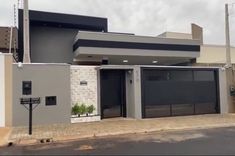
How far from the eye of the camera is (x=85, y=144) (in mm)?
10461

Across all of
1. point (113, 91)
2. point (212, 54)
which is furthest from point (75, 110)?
point (212, 54)

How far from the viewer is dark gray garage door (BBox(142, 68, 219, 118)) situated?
57.3 ft

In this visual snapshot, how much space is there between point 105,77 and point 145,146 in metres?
7.75

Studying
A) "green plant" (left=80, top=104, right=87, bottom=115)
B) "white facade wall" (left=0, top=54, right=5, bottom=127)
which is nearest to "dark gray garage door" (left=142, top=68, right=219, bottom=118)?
"green plant" (left=80, top=104, right=87, bottom=115)

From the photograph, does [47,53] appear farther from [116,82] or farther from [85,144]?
[85,144]

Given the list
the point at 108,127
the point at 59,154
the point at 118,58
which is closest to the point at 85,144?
the point at 59,154

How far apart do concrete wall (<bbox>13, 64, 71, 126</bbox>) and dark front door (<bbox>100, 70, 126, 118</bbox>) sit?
224 cm

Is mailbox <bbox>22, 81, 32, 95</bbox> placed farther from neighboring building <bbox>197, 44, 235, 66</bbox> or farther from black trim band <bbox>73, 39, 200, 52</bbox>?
neighboring building <bbox>197, 44, 235, 66</bbox>

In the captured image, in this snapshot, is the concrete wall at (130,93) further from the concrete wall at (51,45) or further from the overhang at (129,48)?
the concrete wall at (51,45)

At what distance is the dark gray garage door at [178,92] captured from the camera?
57.3ft

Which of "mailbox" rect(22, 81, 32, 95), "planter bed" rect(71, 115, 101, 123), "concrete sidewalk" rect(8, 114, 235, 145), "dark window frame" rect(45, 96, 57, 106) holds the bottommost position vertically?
"concrete sidewalk" rect(8, 114, 235, 145)

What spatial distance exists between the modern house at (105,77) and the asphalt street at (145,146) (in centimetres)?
460

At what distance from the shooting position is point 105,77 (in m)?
17.2

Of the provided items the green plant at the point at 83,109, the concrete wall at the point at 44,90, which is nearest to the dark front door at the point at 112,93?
the green plant at the point at 83,109
